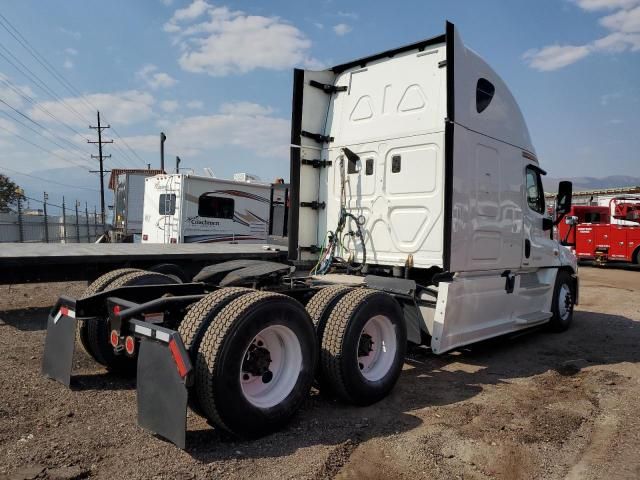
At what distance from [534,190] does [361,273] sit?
9.47ft

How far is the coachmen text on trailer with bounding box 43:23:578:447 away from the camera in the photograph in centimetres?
357

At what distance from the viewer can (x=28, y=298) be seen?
10.1m

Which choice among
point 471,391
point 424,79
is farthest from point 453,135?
point 471,391

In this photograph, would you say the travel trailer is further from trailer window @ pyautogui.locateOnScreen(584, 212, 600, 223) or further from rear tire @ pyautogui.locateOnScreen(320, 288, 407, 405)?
trailer window @ pyautogui.locateOnScreen(584, 212, 600, 223)

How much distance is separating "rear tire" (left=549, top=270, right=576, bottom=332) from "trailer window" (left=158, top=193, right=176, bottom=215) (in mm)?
9982

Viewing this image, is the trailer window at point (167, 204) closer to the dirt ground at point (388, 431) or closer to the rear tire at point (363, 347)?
the dirt ground at point (388, 431)

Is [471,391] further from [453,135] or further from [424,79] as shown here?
[424,79]

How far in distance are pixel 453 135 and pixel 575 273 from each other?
4604 millimetres

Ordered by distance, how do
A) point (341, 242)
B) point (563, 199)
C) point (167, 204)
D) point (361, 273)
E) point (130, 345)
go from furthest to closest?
point (167, 204) < point (563, 199) < point (341, 242) < point (361, 273) < point (130, 345)

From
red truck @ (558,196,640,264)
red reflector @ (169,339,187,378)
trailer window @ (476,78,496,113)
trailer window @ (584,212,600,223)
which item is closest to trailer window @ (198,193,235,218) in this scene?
trailer window @ (476,78,496,113)

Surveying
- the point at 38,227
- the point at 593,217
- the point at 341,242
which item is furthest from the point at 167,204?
the point at 593,217

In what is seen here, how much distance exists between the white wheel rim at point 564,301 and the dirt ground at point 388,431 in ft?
5.97

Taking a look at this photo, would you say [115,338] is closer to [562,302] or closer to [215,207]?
[562,302]

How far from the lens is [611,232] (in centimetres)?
2056
